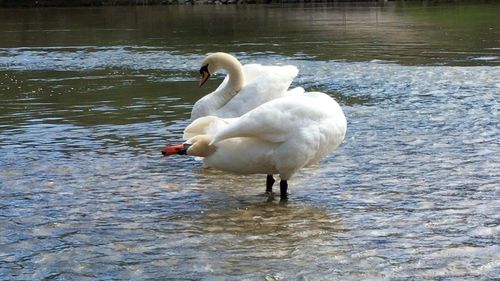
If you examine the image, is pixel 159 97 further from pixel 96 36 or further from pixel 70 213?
pixel 96 36

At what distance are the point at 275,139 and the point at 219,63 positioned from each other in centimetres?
388

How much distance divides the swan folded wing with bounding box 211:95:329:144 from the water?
0.77 meters

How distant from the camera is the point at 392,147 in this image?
1116 cm

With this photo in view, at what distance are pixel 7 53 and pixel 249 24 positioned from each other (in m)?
16.5

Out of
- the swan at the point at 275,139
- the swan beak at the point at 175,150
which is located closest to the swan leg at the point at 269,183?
the swan at the point at 275,139

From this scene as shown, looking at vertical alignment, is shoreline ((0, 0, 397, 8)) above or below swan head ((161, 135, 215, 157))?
below

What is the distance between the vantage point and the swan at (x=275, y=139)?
8117mm

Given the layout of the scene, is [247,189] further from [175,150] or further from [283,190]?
[175,150]

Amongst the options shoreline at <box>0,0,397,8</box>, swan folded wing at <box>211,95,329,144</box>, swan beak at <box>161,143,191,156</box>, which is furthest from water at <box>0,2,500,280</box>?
shoreline at <box>0,0,397,8</box>

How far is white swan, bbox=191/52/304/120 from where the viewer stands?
11.3m

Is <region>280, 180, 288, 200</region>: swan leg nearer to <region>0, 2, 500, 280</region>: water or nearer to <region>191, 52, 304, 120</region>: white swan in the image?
<region>0, 2, 500, 280</region>: water

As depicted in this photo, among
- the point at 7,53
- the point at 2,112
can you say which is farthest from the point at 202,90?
the point at 7,53

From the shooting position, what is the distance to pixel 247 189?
9398 mm

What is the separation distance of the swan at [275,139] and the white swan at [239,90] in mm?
2648
